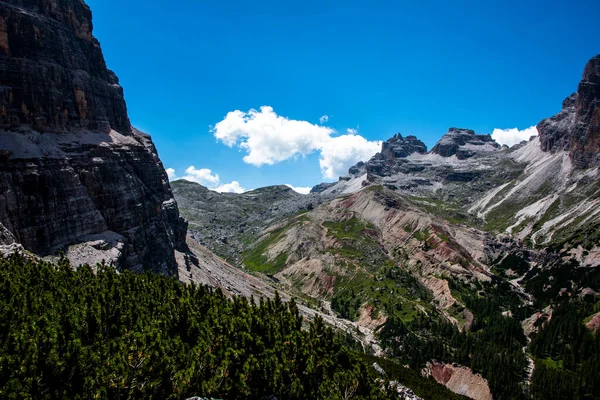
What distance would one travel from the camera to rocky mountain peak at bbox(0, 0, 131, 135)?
112688mm

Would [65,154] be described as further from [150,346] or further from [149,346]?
[150,346]

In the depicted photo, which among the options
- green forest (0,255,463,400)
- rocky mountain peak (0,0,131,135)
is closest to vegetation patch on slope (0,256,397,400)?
green forest (0,255,463,400)

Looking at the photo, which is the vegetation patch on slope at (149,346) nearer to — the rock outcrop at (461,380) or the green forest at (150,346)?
the green forest at (150,346)

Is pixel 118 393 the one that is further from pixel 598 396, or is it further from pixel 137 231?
pixel 598 396

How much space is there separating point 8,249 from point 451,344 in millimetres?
173780

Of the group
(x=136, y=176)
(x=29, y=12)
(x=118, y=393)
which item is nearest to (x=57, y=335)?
(x=118, y=393)

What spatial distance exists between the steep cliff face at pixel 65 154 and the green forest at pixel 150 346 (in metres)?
39.8

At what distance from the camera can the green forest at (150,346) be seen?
3369cm

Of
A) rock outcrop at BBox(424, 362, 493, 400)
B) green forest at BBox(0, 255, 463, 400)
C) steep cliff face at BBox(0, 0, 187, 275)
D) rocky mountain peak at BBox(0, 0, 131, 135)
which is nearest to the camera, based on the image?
green forest at BBox(0, 255, 463, 400)

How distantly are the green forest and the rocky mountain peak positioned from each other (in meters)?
69.7

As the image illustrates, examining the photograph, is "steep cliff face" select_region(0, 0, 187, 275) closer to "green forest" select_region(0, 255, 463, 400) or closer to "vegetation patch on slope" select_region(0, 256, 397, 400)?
"green forest" select_region(0, 255, 463, 400)

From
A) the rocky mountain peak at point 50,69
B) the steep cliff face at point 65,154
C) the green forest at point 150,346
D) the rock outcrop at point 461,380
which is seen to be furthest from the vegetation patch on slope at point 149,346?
the rock outcrop at point 461,380

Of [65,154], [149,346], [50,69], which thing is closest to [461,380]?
[149,346]

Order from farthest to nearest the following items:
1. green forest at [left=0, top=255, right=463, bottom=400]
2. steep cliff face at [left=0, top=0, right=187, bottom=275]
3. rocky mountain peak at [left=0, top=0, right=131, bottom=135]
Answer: rocky mountain peak at [left=0, top=0, right=131, bottom=135] → steep cliff face at [left=0, top=0, right=187, bottom=275] → green forest at [left=0, top=255, right=463, bottom=400]
